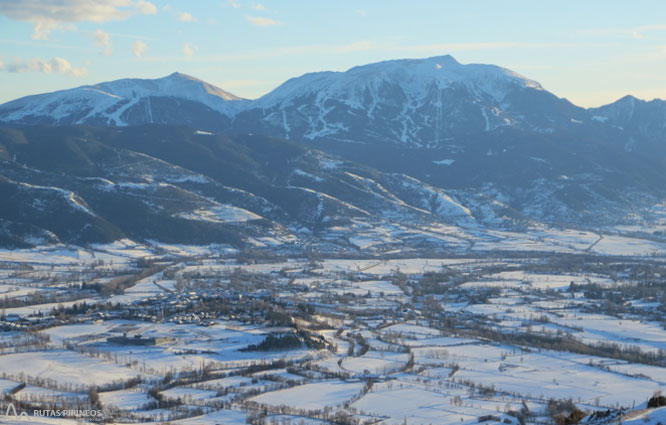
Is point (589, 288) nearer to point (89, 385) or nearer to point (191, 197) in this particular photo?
point (89, 385)

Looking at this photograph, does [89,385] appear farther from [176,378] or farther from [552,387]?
[552,387]

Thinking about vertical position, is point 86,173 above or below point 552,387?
above

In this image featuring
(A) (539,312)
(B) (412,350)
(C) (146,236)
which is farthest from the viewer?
(C) (146,236)

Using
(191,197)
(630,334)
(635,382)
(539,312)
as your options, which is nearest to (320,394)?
(635,382)

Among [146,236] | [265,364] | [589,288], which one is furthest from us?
[146,236]

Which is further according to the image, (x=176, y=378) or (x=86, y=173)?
(x=86, y=173)

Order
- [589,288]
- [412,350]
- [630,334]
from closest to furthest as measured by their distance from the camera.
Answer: [412,350] < [630,334] < [589,288]

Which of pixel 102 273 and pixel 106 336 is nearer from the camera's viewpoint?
pixel 106 336

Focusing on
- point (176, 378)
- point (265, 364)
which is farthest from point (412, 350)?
point (176, 378)

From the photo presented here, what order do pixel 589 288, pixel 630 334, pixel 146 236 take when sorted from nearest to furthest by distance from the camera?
pixel 630 334 < pixel 589 288 < pixel 146 236
